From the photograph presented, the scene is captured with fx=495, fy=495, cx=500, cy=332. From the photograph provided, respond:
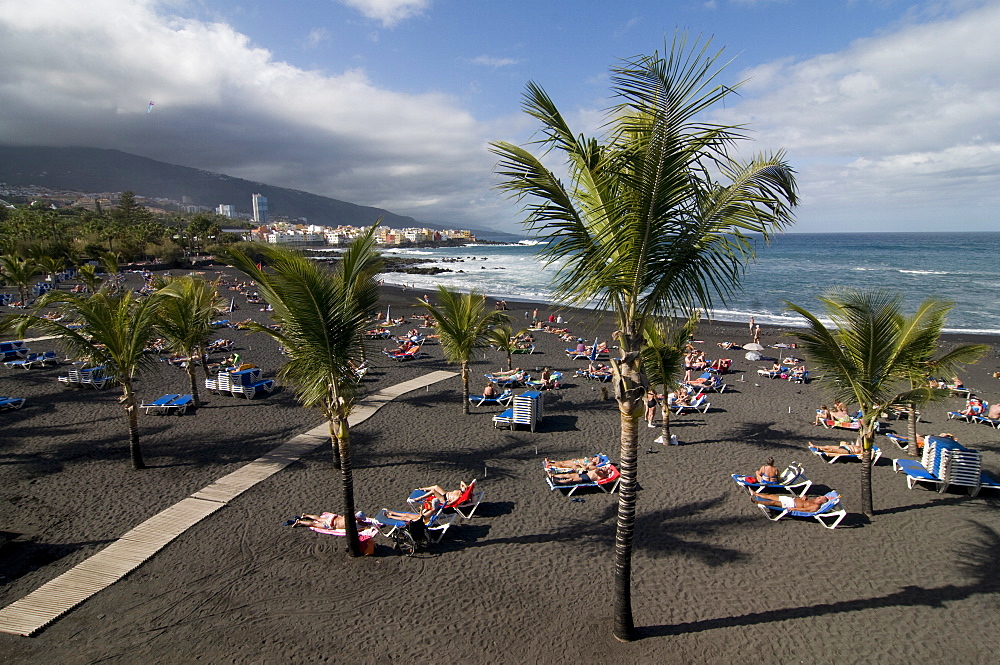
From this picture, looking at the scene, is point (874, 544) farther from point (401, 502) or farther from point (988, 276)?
point (988, 276)

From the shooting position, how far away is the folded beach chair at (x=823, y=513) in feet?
23.5

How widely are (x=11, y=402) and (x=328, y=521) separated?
1089 centimetres

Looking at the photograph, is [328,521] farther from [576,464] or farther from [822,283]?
[822,283]

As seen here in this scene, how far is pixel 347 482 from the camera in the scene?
5996mm

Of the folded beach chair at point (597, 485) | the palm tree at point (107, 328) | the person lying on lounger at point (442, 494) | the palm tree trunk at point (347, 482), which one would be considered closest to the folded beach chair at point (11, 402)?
the palm tree at point (107, 328)

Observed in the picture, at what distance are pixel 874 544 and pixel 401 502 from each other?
6742 mm

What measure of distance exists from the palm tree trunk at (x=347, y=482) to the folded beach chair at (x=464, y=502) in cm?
122

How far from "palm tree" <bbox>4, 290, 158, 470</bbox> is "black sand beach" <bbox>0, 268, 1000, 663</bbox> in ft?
6.82

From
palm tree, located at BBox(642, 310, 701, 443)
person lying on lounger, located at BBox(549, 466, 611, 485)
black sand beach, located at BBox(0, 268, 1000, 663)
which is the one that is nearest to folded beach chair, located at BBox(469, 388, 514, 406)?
black sand beach, located at BBox(0, 268, 1000, 663)

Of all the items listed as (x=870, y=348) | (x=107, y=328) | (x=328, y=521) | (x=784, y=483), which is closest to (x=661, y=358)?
(x=784, y=483)

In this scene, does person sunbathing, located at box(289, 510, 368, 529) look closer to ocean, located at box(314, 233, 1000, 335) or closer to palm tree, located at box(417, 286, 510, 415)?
palm tree, located at box(417, 286, 510, 415)

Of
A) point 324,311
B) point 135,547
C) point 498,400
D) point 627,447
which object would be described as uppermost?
point 324,311

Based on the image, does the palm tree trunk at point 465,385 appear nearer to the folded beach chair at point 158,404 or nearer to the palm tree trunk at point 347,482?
the palm tree trunk at point 347,482

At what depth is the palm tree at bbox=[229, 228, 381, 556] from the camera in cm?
535
